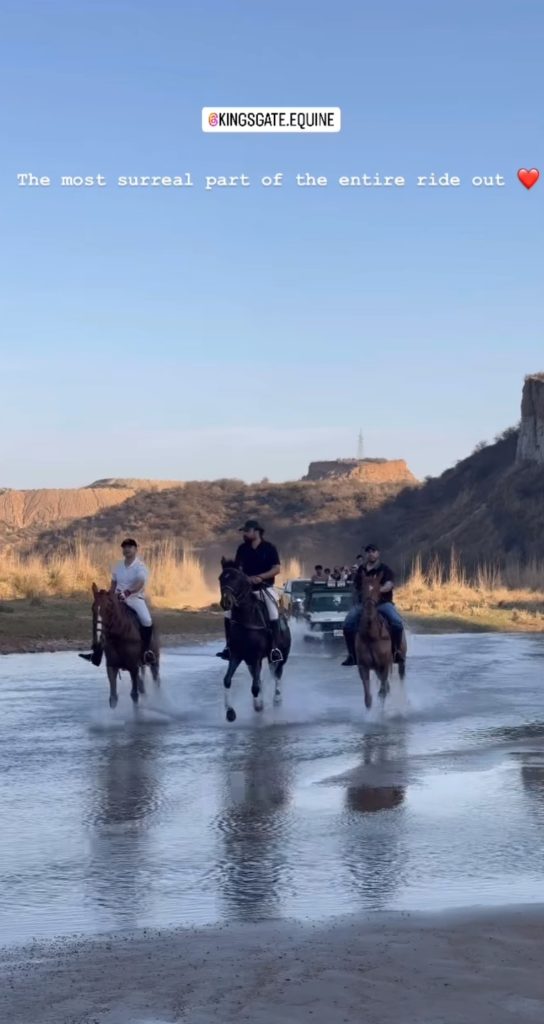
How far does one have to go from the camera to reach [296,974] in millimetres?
6812

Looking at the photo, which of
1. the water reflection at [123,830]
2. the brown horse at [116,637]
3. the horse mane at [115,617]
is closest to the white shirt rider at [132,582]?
the brown horse at [116,637]

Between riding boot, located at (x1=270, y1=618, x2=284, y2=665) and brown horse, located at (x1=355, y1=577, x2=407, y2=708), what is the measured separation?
3.13 feet

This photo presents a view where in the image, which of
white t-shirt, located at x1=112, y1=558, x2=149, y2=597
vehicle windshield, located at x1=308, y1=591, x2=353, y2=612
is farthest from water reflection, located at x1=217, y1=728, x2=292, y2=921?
vehicle windshield, located at x1=308, y1=591, x2=353, y2=612

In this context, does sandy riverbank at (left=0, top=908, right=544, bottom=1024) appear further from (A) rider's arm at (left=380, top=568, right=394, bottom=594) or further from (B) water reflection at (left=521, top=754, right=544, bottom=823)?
(A) rider's arm at (left=380, top=568, right=394, bottom=594)

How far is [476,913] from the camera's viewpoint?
8.03 meters

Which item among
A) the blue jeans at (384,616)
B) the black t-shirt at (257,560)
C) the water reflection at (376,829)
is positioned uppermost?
the black t-shirt at (257,560)

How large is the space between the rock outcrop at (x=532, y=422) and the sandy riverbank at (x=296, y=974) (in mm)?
82451

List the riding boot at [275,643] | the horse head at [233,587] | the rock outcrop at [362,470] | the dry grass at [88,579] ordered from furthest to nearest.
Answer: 1. the rock outcrop at [362,470]
2. the dry grass at [88,579]
3. the riding boot at [275,643]
4. the horse head at [233,587]

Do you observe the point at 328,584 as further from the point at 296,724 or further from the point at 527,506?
the point at 527,506

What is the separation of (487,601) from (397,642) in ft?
124

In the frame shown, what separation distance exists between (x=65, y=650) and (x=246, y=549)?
48.1 ft

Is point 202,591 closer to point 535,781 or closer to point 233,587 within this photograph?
point 233,587

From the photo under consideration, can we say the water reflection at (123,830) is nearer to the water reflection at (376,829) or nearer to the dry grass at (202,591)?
the water reflection at (376,829)

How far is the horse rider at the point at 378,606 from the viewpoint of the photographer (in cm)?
1957
